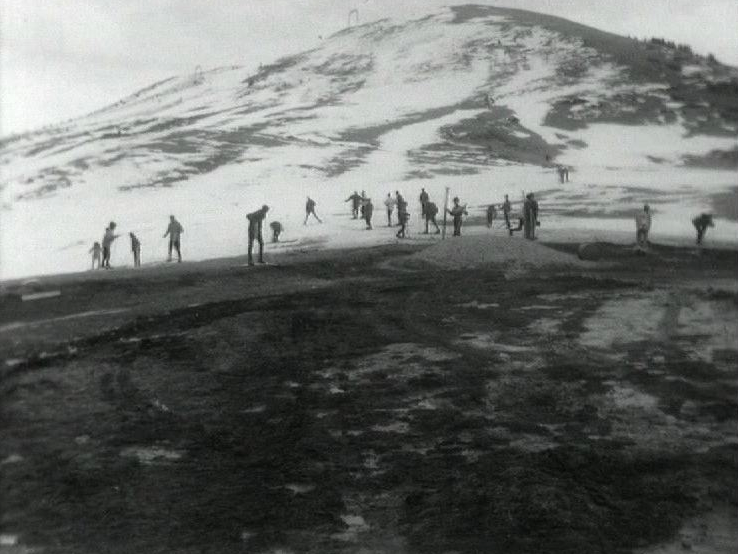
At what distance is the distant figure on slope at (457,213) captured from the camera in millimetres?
4218

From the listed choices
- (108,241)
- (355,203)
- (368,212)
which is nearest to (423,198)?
(368,212)

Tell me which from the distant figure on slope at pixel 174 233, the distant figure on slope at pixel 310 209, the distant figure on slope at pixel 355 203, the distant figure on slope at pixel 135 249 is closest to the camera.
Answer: the distant figure on slope at pixel 135 249

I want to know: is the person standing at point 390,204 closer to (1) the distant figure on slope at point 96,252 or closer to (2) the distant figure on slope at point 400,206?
(2) the distant figure on slope at point 400,206

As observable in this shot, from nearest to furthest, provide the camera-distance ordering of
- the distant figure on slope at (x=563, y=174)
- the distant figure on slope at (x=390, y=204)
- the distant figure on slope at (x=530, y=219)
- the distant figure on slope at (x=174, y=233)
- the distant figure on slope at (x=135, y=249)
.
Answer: the distant figure on slope at (x=135, y=249)
the distant figure on slope at (x=174, y=233)
the distant figure on slope at (x=390, y=204)
the distant figure on slope at (x=530, y=219)
the distant figure on slope at (x=563, y=174)

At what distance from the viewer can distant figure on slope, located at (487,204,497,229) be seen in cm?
432

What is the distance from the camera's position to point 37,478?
233 centimetres

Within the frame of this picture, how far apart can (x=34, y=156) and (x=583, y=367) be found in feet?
14.0

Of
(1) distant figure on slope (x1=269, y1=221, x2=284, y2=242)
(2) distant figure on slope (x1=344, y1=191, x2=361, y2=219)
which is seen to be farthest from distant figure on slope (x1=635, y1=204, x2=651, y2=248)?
(1) distant figure on slope (x1=269, y1=221, x2=284, y2=242)

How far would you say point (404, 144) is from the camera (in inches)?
258

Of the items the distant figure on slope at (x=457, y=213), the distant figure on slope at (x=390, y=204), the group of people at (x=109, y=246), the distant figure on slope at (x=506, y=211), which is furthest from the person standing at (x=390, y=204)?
the group of people at (x=109, y=246)

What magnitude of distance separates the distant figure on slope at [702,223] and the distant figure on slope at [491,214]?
Answer: 1163 mm

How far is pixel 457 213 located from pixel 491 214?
0.22 meters

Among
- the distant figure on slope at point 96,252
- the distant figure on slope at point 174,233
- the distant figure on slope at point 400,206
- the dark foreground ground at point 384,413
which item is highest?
the distant figure on slope at point 400,206

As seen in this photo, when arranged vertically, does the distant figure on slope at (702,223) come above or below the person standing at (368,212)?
below
